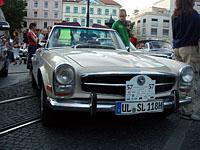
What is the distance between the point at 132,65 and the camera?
4.41m

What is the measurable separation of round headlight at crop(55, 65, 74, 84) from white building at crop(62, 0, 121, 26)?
111 metres

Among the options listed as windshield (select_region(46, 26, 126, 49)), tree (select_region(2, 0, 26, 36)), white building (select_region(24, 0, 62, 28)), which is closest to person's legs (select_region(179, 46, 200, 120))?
windshield (select_region(46, 26, 126, 49))

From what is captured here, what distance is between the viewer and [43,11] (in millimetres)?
112000

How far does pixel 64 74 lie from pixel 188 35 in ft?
7.67

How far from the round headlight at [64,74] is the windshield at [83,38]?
1.59 m

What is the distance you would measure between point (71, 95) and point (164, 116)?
1796 millimetres

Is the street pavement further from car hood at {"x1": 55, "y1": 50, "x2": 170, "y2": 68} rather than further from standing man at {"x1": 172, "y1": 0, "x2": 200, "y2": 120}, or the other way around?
car hood at {"x1": 55, "y1": 50, "x2": 170, "y2": 68}

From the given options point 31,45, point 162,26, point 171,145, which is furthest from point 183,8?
point 162,26

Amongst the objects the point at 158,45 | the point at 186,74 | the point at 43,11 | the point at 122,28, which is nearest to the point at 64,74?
the point at 186,74

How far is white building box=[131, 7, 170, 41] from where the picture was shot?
109550mm

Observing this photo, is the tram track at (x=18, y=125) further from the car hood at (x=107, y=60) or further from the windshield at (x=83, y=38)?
the windshield at (x=83, y=38)

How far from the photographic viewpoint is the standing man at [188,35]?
5527mm

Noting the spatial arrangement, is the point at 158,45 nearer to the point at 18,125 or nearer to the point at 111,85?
the point at 18,125

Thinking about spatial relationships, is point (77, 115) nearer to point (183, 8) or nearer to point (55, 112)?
point (55, 112)
